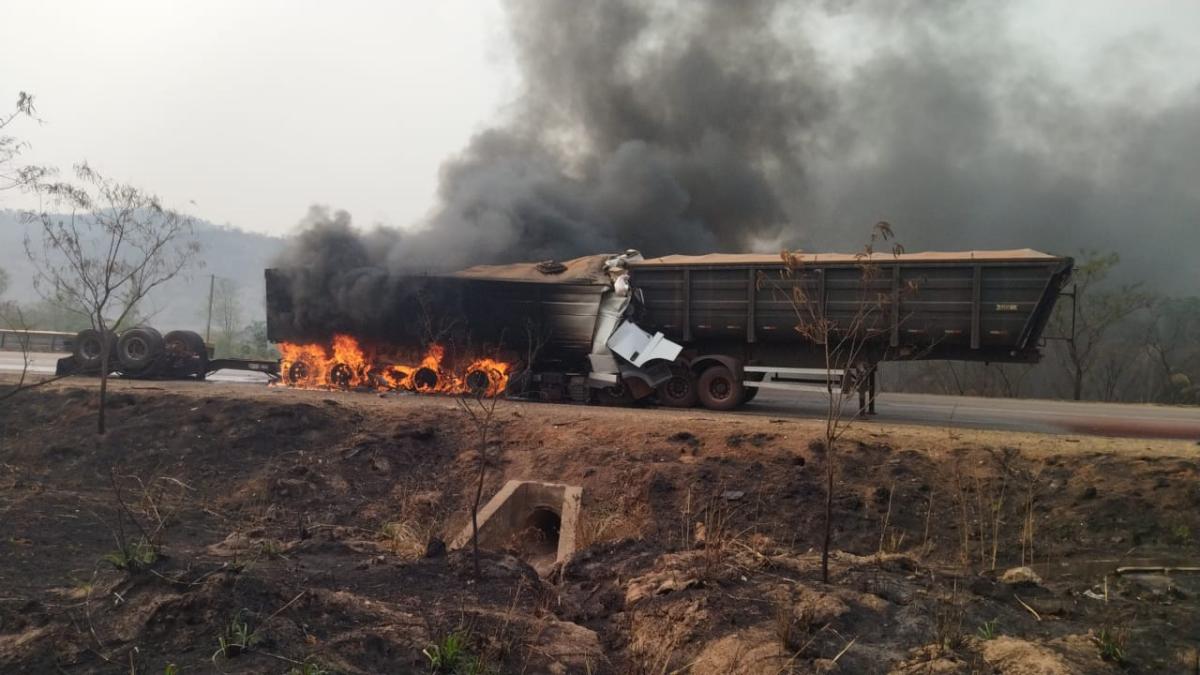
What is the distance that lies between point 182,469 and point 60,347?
92.3 ft

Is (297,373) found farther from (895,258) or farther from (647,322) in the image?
(895,258)

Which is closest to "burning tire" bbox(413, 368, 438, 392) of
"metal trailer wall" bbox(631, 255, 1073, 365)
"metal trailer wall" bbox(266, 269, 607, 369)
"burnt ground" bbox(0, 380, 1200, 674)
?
"metal trailer wall" bbox(266, 269, 607, 369)

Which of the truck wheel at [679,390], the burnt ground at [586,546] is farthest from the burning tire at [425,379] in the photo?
the truck wheel at [679,390]

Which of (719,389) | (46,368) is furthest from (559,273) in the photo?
(46,368)

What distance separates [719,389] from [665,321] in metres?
1.66

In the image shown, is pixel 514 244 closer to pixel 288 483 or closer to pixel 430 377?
pixel 430 377

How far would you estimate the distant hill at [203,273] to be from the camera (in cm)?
11731

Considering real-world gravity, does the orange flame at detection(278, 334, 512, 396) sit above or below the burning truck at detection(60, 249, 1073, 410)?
below

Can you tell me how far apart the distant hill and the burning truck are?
3355 inches

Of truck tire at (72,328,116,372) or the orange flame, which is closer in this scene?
the orange flame

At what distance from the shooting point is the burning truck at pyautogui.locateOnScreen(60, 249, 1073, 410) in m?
13.1

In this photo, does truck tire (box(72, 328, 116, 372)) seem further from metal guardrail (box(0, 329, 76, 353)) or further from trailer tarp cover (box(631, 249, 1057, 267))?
metal guardrail (box(0, 329, 76, 353))

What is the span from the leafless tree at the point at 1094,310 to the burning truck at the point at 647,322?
16052mm

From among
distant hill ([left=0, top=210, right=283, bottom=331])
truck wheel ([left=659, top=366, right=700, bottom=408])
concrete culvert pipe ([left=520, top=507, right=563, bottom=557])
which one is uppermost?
distant hill ([left=0, top=210, right=283, bottom=331])
